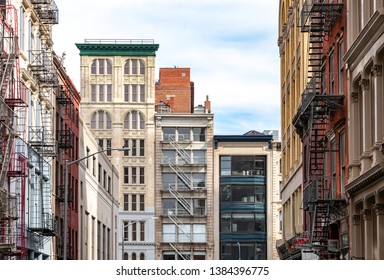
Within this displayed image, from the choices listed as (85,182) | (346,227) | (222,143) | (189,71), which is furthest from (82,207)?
(189,71)

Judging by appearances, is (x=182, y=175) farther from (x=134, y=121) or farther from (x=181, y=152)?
(x=134, y=121)

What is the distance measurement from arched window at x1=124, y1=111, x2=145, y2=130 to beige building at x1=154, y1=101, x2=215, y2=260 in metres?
1.92

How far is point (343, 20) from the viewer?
4194 cm

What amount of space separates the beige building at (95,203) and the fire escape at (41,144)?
15.5 m

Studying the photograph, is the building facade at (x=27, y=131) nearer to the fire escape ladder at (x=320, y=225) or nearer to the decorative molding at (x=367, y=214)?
the fire escape ladder at (x=320, y=225)

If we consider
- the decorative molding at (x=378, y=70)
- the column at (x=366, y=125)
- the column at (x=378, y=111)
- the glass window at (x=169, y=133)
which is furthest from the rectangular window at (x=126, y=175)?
the decorative molding at (x=378, y=70)

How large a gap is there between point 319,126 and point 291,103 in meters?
16.3

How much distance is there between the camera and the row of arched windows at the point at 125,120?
13600 cm

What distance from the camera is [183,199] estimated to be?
440 feet

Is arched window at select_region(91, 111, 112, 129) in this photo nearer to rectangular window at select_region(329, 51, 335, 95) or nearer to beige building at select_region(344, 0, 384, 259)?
rectangular window at select_region(329, 51, 335, 95)

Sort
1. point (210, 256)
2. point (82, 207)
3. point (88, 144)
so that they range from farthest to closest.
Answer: point (210, 256) → point (88, 144) → point (82, 207)

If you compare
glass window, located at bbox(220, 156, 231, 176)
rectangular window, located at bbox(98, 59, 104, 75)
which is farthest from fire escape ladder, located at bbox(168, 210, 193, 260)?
rectangular window, located at bbox(98, 59, 104, 75)

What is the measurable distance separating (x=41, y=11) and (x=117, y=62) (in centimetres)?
7097
